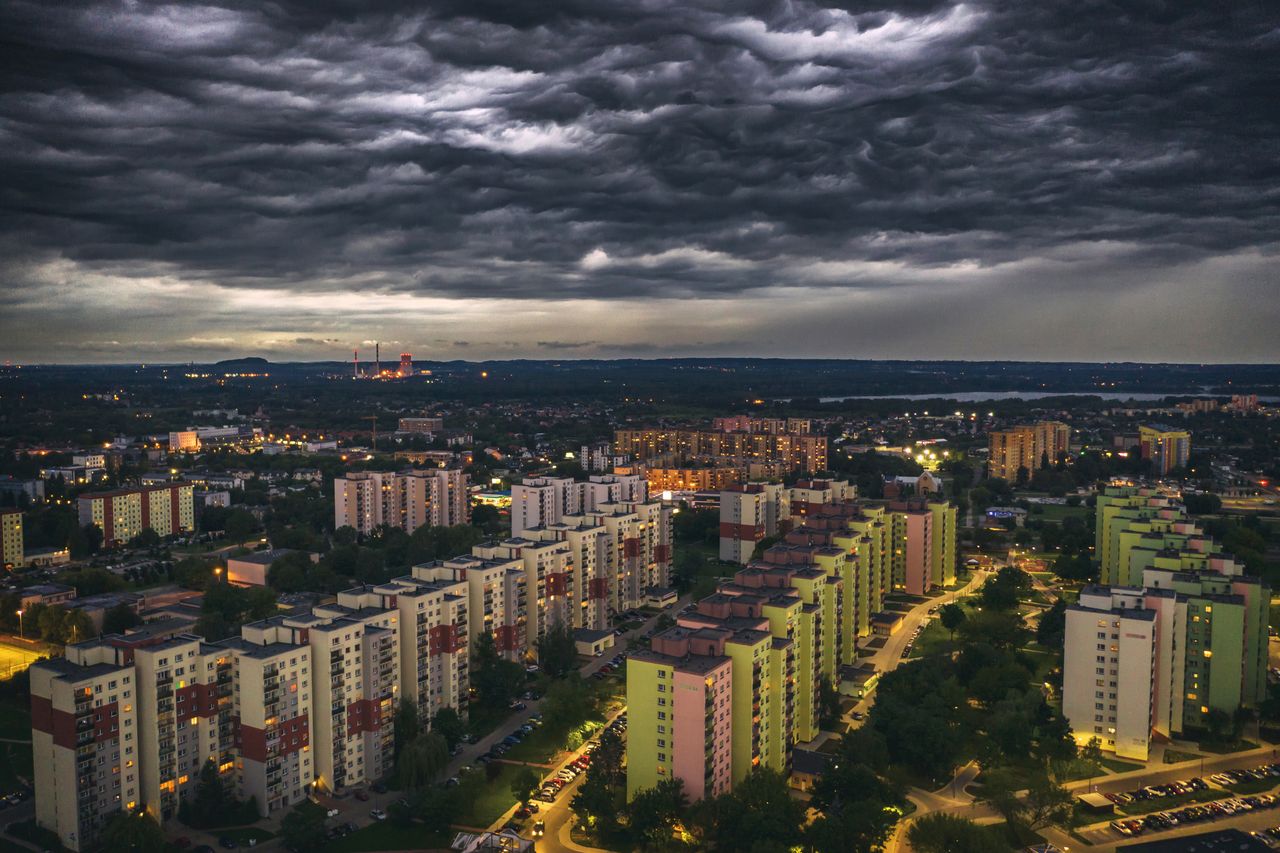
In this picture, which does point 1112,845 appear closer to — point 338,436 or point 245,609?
point 245,609

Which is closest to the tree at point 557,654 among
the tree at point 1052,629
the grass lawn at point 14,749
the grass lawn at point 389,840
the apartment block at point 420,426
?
the grass lawn at point 389,840

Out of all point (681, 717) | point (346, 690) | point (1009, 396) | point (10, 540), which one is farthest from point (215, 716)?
point (1009, 396)

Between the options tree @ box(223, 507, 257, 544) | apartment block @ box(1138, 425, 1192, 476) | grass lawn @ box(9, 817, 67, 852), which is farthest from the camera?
apartment block @ box(1138, 425, 1192, 476)

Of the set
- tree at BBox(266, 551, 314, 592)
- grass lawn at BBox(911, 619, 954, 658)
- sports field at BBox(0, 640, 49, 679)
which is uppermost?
tree at BBox(266, 551, 314, 592)

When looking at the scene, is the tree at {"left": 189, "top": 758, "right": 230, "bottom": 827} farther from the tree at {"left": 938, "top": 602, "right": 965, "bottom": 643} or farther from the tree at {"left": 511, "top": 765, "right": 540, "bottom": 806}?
the tree at {"left": 938, "top": 602, "right": 965, "bottom": 643}

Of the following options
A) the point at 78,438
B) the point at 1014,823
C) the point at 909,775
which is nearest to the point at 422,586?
the point at 909,775

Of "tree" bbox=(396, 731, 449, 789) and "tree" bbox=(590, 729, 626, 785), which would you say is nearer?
"tree" bbox=(590, 729, 626, 785)

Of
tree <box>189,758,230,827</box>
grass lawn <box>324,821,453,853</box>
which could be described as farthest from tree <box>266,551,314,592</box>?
grass lawn <box>324,821,453,853</box>
